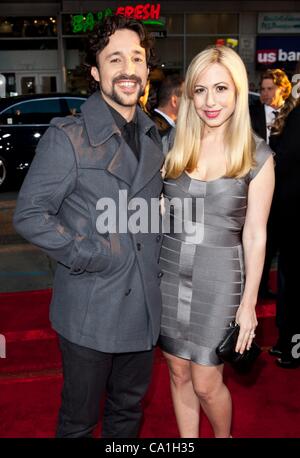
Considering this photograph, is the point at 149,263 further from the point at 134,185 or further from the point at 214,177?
the point at 214,177

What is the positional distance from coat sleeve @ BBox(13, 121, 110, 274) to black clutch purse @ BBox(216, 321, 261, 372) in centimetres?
71

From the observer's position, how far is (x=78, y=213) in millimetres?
1974

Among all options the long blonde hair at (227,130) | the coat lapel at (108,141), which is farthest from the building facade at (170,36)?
the coat lapel at (108,141)

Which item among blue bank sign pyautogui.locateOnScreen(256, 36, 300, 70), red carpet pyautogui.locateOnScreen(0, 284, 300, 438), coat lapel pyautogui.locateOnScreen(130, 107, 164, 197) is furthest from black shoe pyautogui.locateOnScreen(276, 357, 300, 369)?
blue bank sign pyautogui.locateOnScreen(256, 36, 300, 70)

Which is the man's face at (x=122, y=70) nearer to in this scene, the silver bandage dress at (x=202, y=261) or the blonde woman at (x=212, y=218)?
the blonde woman at (x=212, y=218)

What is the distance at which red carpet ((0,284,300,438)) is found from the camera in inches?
113

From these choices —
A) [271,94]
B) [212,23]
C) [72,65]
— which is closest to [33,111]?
[271,94]

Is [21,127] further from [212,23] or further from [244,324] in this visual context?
[212,23]

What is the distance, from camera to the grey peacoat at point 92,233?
74.8 inches

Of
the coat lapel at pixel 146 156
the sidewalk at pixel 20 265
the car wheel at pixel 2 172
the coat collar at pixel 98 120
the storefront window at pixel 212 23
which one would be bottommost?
the sidewalk at pixel 20 265

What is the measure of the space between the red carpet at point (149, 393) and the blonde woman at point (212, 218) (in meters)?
0.61

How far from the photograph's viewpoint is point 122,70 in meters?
2.05
